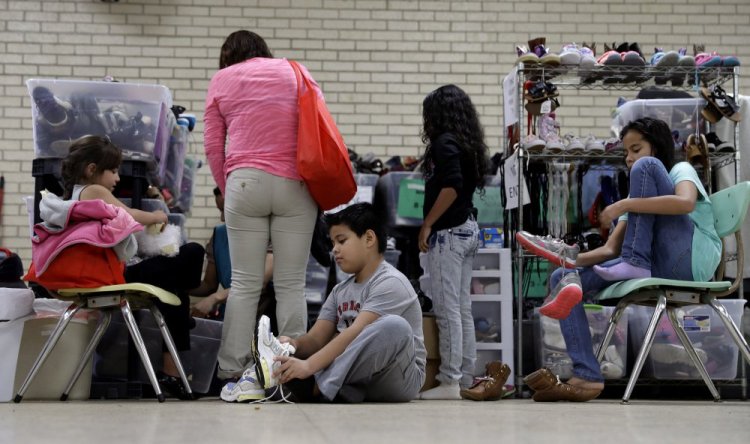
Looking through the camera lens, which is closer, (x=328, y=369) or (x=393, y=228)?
(x=328, y=369)

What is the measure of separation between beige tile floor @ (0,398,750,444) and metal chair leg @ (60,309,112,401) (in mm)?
693

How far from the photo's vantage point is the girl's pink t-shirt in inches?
171

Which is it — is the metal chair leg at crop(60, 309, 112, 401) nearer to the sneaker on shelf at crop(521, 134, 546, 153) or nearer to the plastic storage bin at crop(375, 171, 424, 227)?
the plastic storage bin at crop(375, 171, 424, 227)

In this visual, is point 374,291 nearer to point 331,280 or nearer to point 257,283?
point 257,283

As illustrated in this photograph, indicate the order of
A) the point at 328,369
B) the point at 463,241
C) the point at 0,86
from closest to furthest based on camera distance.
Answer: the point at 328,369 < the point at 463,241 < the point at 0,86

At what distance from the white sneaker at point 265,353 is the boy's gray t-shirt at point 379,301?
42cm

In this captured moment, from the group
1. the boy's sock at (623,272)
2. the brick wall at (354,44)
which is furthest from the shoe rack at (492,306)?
the brick wall at (354,44)

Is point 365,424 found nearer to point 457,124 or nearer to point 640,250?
point 640,250

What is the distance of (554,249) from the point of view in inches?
170

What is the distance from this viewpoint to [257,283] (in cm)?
434

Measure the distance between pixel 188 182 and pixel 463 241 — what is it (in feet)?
6.31

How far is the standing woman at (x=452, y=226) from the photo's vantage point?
191 inches

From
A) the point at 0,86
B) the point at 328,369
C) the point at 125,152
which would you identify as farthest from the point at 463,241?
the point at 0,86

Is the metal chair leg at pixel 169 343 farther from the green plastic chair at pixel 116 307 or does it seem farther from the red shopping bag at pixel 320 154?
the red shopping bag at pixel 320 154
